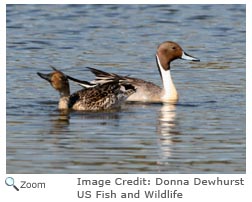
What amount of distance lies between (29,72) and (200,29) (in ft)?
18.1

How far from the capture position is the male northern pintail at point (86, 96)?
41.2 ft

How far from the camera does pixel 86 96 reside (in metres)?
12.6

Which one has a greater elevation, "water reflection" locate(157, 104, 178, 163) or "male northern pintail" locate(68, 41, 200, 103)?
"male northern pintail" locate(68, 41, 200, 103)

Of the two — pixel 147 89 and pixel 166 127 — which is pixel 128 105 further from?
pixel 166 127

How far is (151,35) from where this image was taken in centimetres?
1892

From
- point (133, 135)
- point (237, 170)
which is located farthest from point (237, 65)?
point (237, 170)

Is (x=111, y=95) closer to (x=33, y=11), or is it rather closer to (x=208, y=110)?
(x=208, y=110)

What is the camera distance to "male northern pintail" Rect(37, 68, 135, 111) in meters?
12.5

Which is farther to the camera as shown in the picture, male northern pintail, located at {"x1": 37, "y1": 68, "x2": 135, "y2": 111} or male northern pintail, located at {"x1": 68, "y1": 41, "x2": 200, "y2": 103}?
male northern pintail, located at {"x1": 68, "y1": 41, "x2": 200, "y2": 103}
